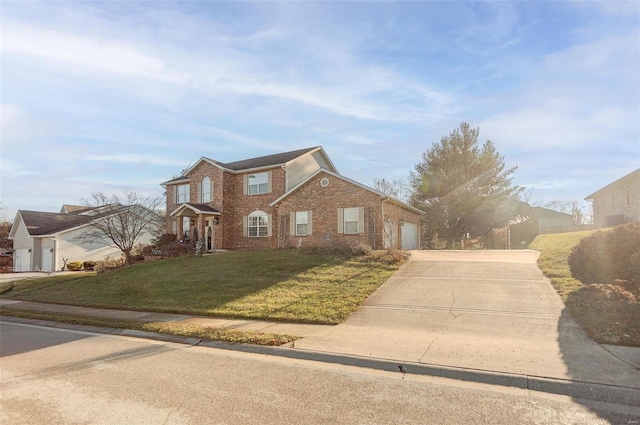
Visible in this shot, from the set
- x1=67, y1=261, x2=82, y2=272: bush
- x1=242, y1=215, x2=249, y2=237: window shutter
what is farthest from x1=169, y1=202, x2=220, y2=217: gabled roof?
x1=67, y1=261, x2=82, y2=272: bush

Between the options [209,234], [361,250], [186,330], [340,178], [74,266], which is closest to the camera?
[186,330]

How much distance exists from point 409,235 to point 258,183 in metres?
10.7

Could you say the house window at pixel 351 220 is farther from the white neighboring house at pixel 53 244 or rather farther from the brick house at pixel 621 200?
the white neighboring house at pixel 53 244

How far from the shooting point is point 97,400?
497 centimetres

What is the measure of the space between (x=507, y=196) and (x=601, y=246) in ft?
78.1

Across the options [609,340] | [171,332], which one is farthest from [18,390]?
[609,340]

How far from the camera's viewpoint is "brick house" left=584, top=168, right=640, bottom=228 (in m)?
24.8

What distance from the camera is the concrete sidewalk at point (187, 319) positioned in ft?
27.7

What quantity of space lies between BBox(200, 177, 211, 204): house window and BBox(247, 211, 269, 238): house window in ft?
12.1

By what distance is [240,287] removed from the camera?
43.2ft

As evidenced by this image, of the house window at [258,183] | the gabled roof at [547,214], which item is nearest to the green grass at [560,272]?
the house window at [258,183]

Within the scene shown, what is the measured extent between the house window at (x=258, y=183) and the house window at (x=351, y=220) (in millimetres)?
7001

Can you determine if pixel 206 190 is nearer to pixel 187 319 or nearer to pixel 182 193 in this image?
pixel 182 193

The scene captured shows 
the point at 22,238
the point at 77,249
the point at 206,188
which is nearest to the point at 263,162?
the point at 206,188
